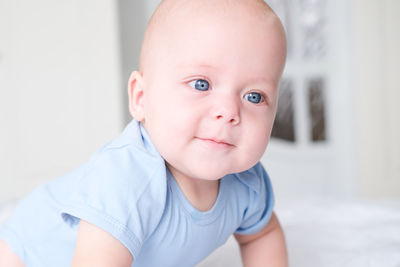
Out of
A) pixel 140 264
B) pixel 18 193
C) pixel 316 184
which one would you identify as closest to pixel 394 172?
pixel 316 184

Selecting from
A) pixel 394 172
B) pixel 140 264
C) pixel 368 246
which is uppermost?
pixel 140 264

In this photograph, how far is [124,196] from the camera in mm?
660

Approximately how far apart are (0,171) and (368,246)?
2474 mm

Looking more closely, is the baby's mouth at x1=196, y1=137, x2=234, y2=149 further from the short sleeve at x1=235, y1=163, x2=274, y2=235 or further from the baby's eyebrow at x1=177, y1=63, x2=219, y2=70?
the short sleeve at x1=235, y1=163, x2=274, y2=235

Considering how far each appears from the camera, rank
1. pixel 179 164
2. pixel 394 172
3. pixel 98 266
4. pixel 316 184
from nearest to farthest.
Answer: pixel 98 266
pixel 179 164
pixel 394 172
pixel 316 184

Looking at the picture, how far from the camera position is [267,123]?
717 mm

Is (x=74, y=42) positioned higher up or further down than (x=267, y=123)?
further down

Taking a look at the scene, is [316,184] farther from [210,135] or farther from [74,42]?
[210,135]

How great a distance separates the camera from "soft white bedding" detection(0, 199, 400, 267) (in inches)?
38.1

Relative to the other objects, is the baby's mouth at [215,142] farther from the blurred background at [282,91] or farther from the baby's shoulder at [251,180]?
the blurred background at [282,91]

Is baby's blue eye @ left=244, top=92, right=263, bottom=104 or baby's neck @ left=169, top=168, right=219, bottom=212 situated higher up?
baby's blue eye @ left=244, top=92, right=263, bottom=104

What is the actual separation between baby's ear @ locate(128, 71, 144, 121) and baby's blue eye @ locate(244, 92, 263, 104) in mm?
199

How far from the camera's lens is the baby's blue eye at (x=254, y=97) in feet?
2.29

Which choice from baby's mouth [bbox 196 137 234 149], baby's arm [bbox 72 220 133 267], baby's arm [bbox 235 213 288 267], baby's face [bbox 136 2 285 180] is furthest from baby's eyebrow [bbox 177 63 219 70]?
baby's arm [bbox 235 213 288 267]
